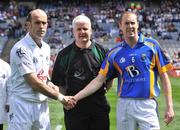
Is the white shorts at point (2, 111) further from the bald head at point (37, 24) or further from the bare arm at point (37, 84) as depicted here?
the bald head at point (37, 24)

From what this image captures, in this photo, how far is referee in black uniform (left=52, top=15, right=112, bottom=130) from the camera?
6.38m

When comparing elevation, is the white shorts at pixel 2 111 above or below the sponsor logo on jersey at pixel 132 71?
below

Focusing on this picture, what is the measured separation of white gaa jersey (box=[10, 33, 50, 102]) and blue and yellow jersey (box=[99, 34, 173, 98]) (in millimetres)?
950

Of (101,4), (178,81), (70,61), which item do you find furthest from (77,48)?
(101,4)

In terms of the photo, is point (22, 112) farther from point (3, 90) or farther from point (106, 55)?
point (106, 55)

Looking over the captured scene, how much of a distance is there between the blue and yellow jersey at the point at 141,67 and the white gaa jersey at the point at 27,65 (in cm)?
95

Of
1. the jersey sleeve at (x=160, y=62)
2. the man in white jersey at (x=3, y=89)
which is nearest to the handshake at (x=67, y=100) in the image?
the man in white jersey at (x=3, y=89)

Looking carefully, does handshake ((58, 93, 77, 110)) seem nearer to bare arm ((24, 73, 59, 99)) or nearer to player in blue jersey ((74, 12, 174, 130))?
bare arm ((24, 73, 59, 99))

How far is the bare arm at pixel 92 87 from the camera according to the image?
244 inches

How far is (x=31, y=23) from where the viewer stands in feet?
19.7

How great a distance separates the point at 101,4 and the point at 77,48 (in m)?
44.9

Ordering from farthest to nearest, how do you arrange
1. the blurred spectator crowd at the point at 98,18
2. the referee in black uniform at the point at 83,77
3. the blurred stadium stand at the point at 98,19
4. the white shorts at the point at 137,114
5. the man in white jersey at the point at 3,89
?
the blurred spectator crowd at the point at 98,18, the blurred stadium stand at the point at 98,19, the man in white jersey at the point at 3,89, the referee in black uniform at the point at 83,77, the white shorts at the point at 137,114

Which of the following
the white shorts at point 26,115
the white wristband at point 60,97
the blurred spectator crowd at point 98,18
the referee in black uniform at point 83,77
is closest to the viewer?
the white shorts at point 26,115

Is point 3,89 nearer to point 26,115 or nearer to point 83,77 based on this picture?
point 26,115
